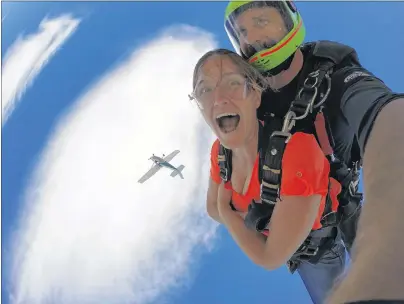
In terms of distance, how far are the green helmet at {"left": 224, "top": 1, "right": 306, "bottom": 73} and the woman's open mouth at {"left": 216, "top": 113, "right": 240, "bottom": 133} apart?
244 millimetres

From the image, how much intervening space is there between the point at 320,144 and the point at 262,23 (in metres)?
0.54

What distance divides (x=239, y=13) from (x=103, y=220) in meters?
3.61

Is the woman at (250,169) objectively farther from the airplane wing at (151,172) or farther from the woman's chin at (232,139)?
the airplane wing at (151,172)

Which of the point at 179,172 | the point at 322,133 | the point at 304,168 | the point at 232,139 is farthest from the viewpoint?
the point at 179,172

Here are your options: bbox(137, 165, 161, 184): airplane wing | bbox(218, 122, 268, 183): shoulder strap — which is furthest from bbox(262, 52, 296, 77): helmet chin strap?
bbox(137, 165, 161, 184): airplane wing

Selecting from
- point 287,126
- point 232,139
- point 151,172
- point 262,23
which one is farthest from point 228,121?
point 151,172

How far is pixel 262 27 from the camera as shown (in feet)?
6.14

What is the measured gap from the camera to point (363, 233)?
32.0 inches

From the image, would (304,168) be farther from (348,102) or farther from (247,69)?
(247,69)

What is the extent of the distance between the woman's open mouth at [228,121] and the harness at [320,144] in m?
0.10

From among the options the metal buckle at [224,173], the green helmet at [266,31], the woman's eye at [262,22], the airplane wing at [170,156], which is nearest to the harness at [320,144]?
the metal buckle at [224,173]

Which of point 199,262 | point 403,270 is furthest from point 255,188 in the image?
point 199,262

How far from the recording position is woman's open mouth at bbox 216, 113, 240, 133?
5.94 ft

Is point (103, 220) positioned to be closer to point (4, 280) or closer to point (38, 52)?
point (4, 280)
